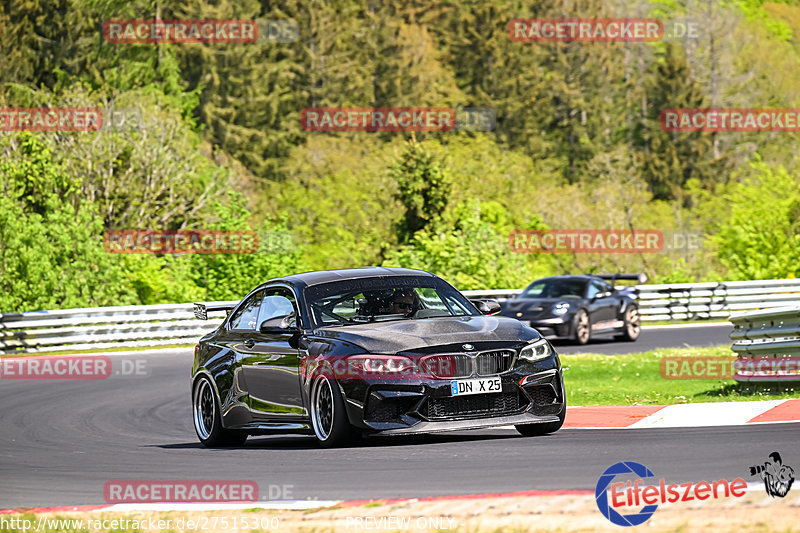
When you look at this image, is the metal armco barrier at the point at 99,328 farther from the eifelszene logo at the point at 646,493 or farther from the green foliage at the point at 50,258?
the eifelszene logo at the point at 646,493

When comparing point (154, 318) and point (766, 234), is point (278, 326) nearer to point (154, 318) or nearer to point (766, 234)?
point (154, 318)

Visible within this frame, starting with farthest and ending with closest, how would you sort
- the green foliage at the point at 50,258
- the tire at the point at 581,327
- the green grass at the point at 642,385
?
the green foliage at the point at 50,258, the tire at the point at 581,327, the green grass at the point at 642,385

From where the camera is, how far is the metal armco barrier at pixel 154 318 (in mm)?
28609

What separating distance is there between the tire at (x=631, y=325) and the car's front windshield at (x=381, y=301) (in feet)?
53.7

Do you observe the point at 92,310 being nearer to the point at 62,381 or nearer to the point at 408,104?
the point at 62,381

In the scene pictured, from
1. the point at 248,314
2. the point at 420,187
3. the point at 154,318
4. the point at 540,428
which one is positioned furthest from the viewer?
the point at 420,187

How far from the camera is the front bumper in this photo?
33.2 feet

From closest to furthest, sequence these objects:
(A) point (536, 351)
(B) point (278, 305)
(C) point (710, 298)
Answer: (A) point (536, 351) → (B) point (278, 305) → (C) point (710, 298)

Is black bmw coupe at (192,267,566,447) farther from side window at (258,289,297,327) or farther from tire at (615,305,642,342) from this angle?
tire at (615,305,642,342)

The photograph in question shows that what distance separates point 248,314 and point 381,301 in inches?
58.4

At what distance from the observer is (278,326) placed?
11.1 meters

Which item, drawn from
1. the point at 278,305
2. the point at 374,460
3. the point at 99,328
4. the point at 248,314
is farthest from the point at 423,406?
the point at 99,328

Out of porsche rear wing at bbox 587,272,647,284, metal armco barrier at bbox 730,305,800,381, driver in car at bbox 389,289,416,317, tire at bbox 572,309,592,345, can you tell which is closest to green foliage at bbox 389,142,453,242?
porsche rear wing at bbox 587,272,647,284

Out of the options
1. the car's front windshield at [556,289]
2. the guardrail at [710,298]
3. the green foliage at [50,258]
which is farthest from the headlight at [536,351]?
the green foliage at [50,258]
